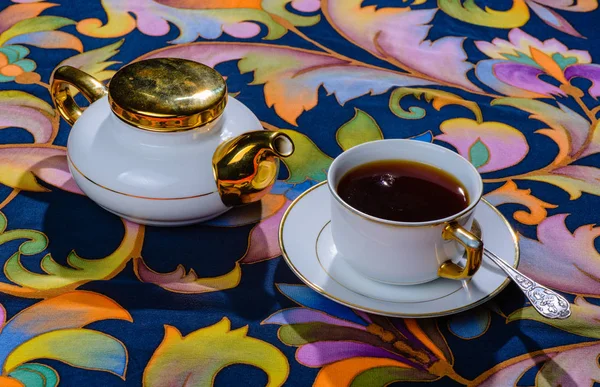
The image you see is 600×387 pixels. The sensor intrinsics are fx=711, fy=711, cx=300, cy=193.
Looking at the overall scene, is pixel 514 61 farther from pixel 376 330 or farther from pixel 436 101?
pixel 376 330

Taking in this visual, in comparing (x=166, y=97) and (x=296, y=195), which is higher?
(x=166, y=97)

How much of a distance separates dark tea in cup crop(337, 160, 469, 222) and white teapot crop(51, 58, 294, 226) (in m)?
0.06

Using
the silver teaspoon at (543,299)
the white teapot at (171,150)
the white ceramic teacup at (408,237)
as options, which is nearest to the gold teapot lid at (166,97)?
the white teapot at (171,150)

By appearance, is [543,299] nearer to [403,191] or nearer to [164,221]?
[403,191]

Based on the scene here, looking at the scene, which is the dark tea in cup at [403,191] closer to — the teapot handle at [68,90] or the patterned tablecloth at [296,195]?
the patterned tablecloth at [296,195]

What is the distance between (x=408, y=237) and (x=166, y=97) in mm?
194

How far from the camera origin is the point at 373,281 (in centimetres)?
48

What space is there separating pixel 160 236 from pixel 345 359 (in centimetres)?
18

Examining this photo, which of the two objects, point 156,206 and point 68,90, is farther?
point 68,90

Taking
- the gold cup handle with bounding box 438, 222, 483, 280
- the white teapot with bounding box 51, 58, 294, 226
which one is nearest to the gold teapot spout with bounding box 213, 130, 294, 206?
the white teapot with bounding box 51, 58, 294, 226

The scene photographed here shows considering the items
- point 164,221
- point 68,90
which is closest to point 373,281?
point 164,221

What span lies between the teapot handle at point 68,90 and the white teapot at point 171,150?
0.21 feet

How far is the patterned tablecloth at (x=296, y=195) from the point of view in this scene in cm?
44

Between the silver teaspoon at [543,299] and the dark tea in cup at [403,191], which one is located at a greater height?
the dark tea in cup at [403,191]
